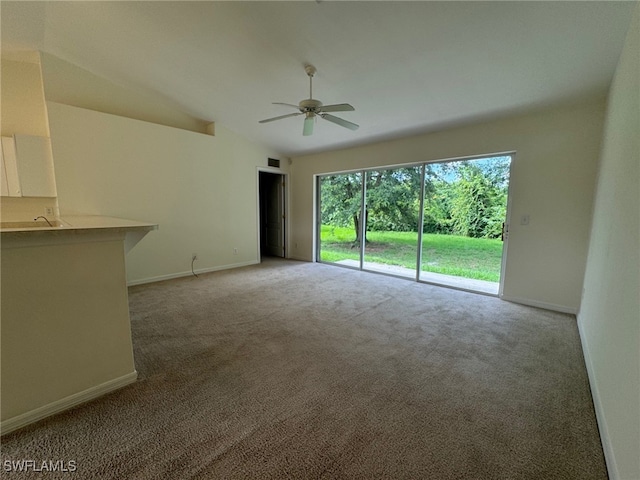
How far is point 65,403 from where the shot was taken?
1.60 meters

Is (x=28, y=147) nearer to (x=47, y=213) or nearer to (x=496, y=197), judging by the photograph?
(x=47, y=213)

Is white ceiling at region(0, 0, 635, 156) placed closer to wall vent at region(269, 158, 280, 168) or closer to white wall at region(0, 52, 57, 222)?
white wall at region(0, 52, 57, 222)

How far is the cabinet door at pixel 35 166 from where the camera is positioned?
11.1 ft

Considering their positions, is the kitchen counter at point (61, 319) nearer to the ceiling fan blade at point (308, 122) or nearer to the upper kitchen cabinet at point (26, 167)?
the ceiling fan blade at point (308, 122)

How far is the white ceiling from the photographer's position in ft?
6.91

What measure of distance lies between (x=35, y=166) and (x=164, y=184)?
1.48 m

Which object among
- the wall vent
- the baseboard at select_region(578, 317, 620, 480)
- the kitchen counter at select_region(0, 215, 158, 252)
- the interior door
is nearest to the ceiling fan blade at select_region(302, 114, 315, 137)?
the kitchen counter at select_region(0, 215, 158, 252)

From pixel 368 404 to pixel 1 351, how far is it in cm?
206

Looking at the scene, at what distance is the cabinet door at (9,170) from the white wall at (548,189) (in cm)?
586

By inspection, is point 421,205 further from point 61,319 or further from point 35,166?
point 35,166

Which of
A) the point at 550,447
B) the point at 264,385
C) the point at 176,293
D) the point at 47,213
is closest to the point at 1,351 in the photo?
the point at 264,385

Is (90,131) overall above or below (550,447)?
above

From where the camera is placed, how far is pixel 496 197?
145 inches

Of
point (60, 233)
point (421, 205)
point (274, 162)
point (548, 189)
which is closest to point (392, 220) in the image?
point (421, 205)
